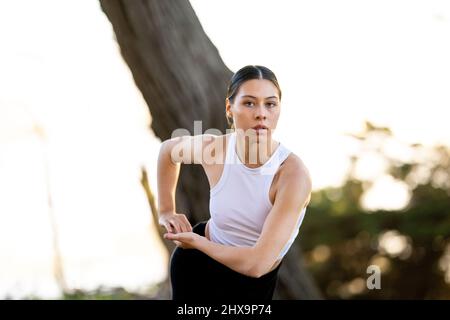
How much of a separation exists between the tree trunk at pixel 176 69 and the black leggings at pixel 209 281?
2110mm

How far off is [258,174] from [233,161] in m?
0.13

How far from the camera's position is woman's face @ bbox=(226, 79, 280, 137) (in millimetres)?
2535

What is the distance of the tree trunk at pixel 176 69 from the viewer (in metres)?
4.77

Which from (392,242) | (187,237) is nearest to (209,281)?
(187,237)

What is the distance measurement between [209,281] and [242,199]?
13.3 inches

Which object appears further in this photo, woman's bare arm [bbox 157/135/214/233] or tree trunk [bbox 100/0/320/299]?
tree trunk [bbox 100/0/320/299]

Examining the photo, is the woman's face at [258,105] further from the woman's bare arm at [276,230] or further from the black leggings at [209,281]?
the black leggings at [209,281]

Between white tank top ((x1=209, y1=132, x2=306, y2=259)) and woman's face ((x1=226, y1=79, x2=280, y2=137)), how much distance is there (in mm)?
108

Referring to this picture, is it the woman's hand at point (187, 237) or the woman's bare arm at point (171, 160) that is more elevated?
the woman's bare arm at point (171, 160)

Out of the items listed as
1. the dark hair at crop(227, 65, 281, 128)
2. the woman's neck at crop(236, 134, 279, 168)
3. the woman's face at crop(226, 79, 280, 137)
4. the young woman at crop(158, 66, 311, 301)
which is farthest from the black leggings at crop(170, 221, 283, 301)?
the dark hair at crop(227, 65, 281, 128)

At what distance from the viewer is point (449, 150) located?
8.74 m

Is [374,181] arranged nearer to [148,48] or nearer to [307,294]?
[307,294]

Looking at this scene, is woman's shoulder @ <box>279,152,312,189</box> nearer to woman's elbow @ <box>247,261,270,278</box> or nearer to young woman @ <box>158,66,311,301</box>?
young woman @ <box>158,66,311,301</box>

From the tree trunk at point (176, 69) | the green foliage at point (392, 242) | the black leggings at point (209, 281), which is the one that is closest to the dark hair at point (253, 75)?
the black leggings at point (209, 281)
